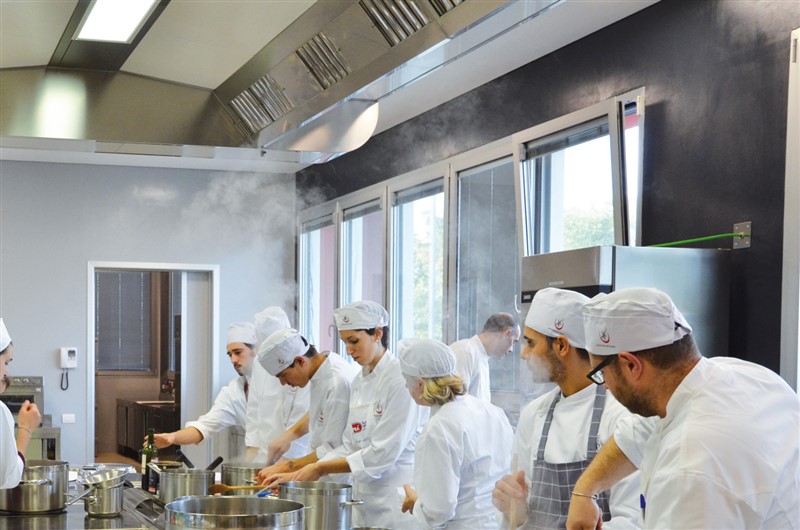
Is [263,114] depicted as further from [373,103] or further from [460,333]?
[460,333]

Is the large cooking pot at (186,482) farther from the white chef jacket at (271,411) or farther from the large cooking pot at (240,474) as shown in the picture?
the white chef jacket at (271,411)

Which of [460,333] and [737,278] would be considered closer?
[737,278]

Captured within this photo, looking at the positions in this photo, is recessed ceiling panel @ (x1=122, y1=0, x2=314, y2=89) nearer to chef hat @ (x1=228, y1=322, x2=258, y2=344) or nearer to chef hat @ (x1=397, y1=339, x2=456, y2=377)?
chef hat @ (x1=397, y1=339, x2=456, y2=377)

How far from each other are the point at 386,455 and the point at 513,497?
42.1 inches

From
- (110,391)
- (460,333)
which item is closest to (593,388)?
(460,333)

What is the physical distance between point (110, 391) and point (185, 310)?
256 centimetres

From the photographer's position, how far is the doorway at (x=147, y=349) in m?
8.05

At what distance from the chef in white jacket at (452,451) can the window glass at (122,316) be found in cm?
705

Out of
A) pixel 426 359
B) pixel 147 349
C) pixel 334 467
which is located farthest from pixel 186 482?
pixel 147 349

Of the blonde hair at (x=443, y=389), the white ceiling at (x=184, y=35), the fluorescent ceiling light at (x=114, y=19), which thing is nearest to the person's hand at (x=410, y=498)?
the blonde hair at (x=443, y=389)

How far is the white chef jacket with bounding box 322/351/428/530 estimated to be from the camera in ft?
11.6

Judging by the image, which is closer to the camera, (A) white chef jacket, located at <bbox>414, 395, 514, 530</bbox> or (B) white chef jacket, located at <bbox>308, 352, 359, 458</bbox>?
(A) white chef jacket, located at <bbox>414, 395, 514, 530</bbox>

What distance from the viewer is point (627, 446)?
2.09 metres

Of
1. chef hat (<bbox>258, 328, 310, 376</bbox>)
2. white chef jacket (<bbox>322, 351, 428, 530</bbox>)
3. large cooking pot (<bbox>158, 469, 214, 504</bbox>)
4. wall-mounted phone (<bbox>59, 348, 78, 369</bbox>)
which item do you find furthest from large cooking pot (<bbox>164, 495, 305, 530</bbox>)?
wall-mounted phone (<bbox>59, 348, 78, 369</bbox>)
